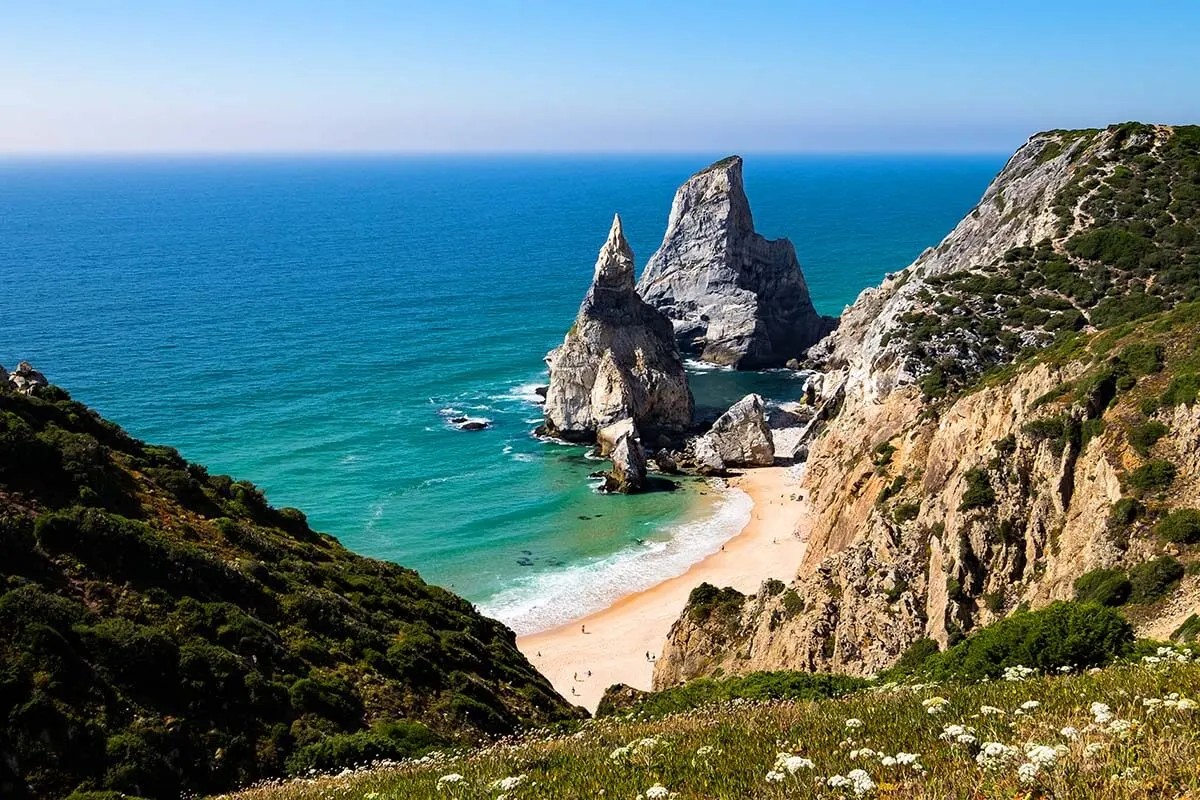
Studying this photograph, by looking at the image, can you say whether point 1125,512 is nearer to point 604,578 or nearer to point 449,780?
point 449,780

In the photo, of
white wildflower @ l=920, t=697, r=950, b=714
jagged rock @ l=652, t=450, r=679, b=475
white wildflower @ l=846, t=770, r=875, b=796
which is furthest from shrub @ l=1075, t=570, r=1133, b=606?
jagged rock @ l=652, t=450, r=679, b=475

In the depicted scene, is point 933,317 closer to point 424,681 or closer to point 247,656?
point 424,681

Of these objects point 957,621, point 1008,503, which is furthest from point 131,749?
point 1008,503

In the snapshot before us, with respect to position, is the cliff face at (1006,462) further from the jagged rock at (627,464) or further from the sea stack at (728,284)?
the sea stack at (728,284)

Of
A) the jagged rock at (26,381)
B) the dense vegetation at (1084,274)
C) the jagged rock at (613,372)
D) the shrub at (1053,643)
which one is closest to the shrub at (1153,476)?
the shrub at (1053,643)

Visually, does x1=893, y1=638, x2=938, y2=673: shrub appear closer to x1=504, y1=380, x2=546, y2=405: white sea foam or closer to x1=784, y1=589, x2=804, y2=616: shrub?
x1=784, y1=589, x2=804, y2=616: shrub

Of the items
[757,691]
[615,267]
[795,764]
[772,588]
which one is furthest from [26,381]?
[615,267]
